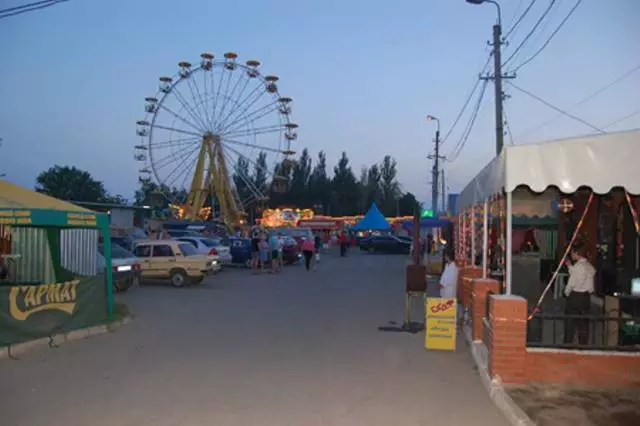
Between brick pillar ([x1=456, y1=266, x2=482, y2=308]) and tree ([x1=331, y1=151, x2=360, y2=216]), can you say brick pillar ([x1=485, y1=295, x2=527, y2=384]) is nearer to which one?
brick pillar ([x1=456, y1=266, x2=482, y2=308])

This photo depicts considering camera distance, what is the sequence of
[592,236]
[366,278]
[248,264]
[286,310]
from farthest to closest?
1. [248,264]
2. [366,278]
3. [286,310]
4. [592,236]

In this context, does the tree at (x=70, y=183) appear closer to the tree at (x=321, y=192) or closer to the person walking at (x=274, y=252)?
the tree at (x=321, y=192)

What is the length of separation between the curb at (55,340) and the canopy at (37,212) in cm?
195

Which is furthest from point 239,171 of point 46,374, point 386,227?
point 46,374

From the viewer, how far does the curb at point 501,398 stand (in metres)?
6.47

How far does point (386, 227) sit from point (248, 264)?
22.5 meters

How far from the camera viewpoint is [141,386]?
819cm

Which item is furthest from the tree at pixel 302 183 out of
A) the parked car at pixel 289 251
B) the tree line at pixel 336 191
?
the parked car at pixel 289 251

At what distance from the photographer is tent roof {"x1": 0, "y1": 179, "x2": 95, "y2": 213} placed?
11352 millimetres

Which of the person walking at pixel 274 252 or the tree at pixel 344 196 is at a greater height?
the tree at pixel 344 196

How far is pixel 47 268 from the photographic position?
14.8 m

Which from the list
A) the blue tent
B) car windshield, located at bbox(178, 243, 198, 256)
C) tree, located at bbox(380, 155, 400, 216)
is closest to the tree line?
tree, located at bbox(380, 155, 400, 216)

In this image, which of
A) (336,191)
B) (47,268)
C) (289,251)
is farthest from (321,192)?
(47,268)

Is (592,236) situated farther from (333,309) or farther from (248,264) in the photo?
(248,264)
